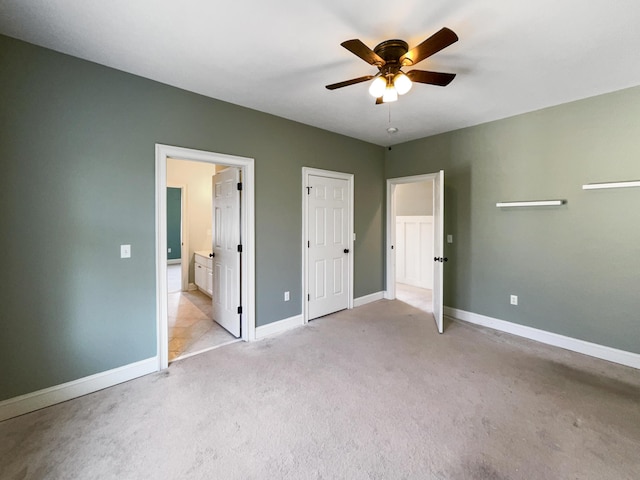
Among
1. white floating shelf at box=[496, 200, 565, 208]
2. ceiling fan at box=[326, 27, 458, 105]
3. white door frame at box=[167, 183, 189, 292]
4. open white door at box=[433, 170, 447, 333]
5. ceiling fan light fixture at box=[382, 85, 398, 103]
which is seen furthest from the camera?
white door frame at box=[167, 183, 189, 292]

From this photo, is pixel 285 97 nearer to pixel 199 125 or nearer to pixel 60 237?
pixel 199 125

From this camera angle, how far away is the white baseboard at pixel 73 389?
2.03 m

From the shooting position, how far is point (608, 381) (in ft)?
8.11

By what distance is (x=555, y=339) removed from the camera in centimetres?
319

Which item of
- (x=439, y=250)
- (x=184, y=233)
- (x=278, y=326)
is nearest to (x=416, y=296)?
(x=439, y=250)

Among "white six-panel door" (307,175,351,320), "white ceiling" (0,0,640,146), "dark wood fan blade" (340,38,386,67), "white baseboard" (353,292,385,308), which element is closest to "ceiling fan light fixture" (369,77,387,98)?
"dark wood fan blade" (340,38,386,67)

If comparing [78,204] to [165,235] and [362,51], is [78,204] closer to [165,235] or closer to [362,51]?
[165,235]

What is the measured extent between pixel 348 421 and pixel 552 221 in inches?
123

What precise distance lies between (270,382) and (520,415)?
1931 millimetres

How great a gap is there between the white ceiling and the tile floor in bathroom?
2.69m

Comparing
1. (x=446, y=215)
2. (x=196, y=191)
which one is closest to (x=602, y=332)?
(x=446, y=215)

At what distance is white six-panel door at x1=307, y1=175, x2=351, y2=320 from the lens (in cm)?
393

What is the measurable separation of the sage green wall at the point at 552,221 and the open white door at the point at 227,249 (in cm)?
298

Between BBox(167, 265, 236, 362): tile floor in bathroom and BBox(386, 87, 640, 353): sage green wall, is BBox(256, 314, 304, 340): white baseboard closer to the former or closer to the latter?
BBox(167, 265, 236, 362): tile floor in bathroom
